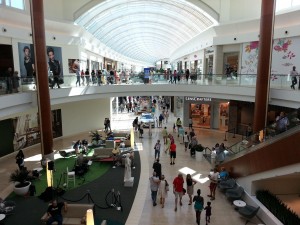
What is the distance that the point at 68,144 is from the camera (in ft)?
76.3

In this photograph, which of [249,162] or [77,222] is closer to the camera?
[77,222]

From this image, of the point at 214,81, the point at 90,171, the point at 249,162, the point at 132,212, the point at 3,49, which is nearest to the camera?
the point at 132,212

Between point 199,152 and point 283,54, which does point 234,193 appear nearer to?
point 199,152

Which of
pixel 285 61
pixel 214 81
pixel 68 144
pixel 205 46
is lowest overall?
pixel 68 144

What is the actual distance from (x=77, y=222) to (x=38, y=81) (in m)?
9.98

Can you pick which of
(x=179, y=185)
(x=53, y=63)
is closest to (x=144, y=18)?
(x=53, y=63)

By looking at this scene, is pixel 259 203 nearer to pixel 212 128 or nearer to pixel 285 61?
pixel 285 61

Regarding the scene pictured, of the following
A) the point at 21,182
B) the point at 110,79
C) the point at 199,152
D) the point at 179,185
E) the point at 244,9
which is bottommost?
the point at 21,182

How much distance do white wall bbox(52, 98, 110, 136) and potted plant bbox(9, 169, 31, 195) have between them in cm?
1143

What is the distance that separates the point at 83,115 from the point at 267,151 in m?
20.6

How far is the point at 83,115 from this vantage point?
2783 cm

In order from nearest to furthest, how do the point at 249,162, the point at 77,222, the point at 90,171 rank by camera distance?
the point at 77,222, the point at 249,162, the point at 90,171

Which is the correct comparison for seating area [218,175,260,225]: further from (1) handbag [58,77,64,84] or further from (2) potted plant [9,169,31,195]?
(1) handbag [58,77,64,84]

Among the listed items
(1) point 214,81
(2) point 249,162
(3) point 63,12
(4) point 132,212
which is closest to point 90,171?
(4) point 132,212
